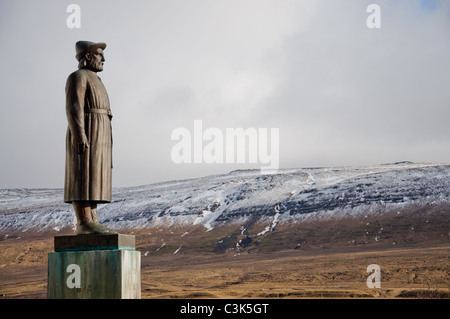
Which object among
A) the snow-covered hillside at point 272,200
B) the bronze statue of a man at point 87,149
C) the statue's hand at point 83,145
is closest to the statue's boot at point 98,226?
the bronze statue of a man at point 87,149

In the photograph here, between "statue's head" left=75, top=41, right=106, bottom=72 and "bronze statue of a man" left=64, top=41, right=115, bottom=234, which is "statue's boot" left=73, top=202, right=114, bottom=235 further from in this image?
"statue's head" left=75, top=41, right=106, bottom=72

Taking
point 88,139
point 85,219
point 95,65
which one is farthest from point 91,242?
point 95,65

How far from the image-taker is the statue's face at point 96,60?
818 centimetres

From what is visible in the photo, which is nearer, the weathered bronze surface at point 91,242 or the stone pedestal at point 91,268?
the stone pedestal at point 91,268

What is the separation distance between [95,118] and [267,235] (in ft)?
137

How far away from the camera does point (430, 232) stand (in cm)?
4284

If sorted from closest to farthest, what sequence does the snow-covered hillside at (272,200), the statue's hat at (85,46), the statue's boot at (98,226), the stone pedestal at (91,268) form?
1. the stone pedestal at (91,268)
2. the statue's boot at (98,226)
3. the statue's hat at (85,46)
4. the snow-covered hillside at (272,200)

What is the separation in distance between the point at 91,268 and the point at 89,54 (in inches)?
120

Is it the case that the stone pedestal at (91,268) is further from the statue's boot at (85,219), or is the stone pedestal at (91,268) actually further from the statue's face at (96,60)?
the statue's face at (96,60)

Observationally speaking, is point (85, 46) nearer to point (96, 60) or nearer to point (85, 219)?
point (96, 60)

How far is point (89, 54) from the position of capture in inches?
322

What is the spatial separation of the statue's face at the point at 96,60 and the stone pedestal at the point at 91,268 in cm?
244

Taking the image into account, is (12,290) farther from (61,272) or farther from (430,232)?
(430,232)

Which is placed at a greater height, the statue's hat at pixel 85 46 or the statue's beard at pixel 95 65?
the statue's hat at pixel 85 46
